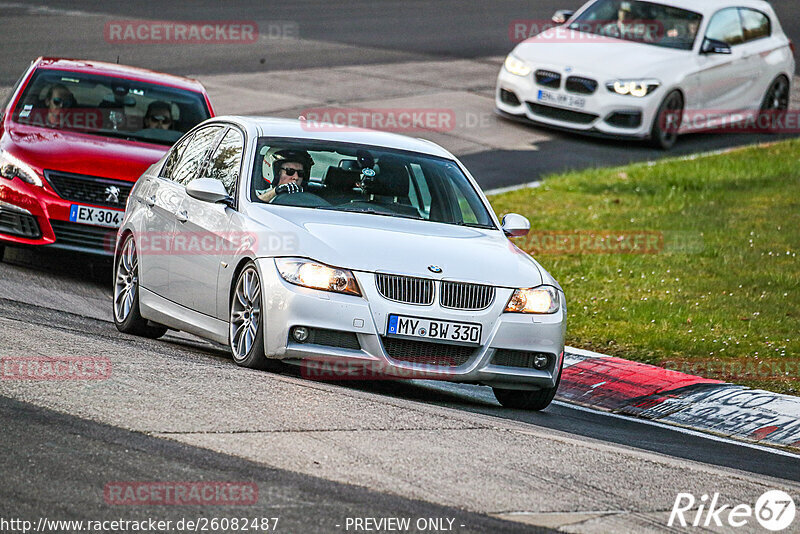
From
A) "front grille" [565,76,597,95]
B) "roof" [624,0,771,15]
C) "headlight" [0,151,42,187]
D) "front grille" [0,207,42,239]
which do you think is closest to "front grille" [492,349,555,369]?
"front grille" [0,207,42,239]

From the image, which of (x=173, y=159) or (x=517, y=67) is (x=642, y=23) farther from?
(x=173, y=159)

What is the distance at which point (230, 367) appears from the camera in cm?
826

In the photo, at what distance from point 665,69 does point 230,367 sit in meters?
12.9

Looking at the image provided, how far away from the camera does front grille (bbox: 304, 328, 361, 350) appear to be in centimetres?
807

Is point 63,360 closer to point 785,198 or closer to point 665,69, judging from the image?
point 785,198

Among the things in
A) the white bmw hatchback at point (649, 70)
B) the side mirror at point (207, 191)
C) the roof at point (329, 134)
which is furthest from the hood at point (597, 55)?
the side mirror at point (207, 191)

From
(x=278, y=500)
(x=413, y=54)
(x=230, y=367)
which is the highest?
(x=278, y=500)

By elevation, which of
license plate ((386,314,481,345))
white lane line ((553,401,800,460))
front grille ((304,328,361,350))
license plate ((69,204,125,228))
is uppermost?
license plate ((386,314,481,345))

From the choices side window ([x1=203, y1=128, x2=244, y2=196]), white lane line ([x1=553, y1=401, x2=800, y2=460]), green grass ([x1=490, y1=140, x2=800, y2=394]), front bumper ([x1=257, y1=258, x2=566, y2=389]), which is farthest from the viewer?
green grass ([x1=490, y1=140, x2=800, y2=394])

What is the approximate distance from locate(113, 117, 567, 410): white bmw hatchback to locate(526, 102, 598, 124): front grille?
1029 centimetres

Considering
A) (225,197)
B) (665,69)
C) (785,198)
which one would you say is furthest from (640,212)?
(225,197)

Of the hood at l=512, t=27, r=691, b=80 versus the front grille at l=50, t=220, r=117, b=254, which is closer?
the front grille at l=50, t=220, r=117, b=254

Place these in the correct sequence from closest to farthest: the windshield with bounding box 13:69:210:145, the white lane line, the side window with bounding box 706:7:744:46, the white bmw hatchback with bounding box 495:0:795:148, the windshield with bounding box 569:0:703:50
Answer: the white lane line → the windshield with bounding box 13:69:210:145 → the white bmw hatchback with bounding box 495:0:795:148 → the windshield with bounding box 569:0:703:50 → the side window with bounding box 706:7:744:46

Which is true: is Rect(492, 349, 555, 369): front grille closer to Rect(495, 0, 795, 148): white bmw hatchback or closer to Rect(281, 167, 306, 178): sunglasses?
Rect(281, 167, 306, 178): sunglasses
